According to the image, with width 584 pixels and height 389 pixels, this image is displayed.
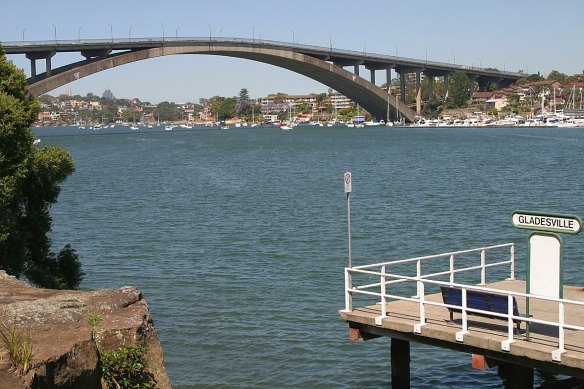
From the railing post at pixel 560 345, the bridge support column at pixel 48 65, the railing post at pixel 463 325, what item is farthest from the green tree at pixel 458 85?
the railing post at pixel 560 345

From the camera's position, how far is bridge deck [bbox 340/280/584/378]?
1197cm

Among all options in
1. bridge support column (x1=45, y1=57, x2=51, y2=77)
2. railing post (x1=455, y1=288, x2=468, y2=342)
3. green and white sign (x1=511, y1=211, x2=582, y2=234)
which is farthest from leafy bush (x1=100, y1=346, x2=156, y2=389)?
bridge support column (x1=45, y1=57, x2=51, y2=77)

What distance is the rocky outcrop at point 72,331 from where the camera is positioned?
10.5 m

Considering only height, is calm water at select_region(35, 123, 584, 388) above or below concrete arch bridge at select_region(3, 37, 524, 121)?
below

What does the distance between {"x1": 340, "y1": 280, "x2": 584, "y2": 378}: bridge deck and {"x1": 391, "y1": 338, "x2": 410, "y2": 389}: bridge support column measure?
0.67 meters

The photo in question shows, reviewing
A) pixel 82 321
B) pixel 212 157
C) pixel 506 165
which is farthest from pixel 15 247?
pixel 212 157

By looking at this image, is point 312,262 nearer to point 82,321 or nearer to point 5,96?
point 5,96

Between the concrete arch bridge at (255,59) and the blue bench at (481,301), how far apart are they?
84.9 m

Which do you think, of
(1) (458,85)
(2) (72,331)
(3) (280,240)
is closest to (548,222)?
(2) (72,331)

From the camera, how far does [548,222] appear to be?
12.7 m

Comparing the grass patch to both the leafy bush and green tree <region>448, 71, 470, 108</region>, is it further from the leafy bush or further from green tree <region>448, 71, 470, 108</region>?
green tree <region>448, 71, 470, 108</region>

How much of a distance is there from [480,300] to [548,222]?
5.00 feet

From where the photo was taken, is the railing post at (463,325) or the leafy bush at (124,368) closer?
the leafy bush at (124,368)

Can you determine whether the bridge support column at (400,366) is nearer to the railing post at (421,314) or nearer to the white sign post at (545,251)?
the railing post at (421,314)
